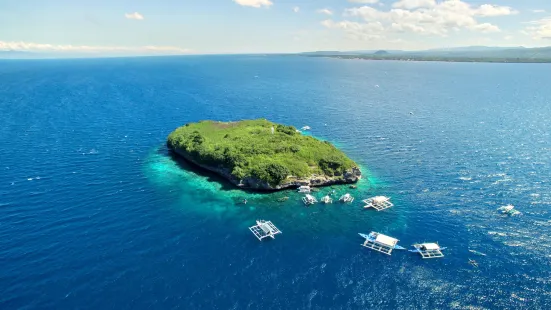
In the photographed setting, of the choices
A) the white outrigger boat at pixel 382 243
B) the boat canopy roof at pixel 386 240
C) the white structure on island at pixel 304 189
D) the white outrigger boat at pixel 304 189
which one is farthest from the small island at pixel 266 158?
the boat canopy roof at pixel 386 240

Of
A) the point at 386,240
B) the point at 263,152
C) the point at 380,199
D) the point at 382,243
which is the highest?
the point at 263,152

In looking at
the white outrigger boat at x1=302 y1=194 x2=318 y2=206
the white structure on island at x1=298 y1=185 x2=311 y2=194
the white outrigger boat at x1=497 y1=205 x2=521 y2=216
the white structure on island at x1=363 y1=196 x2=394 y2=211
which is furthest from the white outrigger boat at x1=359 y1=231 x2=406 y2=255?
the white outrigger boat at x1=497 y1=205 x2=521 y2=216

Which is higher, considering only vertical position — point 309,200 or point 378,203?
point 309,200

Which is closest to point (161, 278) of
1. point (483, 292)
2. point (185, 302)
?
point (185, 302)

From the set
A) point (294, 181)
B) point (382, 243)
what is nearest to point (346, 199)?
point (294, 181)

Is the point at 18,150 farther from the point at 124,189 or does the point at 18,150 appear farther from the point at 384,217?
the point at 384,217

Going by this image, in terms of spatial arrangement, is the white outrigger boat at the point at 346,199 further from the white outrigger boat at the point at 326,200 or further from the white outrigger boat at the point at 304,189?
the white outrigger boat at the point at 304,189

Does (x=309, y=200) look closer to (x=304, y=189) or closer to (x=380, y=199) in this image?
(x=304, y=189)

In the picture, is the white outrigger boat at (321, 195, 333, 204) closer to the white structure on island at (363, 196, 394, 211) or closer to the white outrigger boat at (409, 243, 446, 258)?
the white structure on island at (363, 196, 394, 211)
